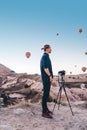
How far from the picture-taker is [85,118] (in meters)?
12.8

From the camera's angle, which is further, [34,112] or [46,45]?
[34,112]

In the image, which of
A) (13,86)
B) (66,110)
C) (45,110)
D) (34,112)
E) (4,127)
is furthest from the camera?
(13,86)

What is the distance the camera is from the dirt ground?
10758 mm

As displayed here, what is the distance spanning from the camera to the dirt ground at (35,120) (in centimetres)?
1076

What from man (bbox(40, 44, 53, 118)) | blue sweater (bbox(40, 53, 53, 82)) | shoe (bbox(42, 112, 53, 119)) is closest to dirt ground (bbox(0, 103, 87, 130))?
shoe (bbox(42, 112, 53, 119))

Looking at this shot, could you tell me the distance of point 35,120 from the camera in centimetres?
1176

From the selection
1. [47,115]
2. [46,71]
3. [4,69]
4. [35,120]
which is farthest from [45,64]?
[4,69]

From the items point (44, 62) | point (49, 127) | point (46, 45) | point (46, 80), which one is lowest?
point (49, 127)

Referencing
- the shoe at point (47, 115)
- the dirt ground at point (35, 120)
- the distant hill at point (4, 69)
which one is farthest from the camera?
the distant hill at point (4, 69)

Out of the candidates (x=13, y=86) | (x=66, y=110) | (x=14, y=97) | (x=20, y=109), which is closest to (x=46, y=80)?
(x=20, y=109)

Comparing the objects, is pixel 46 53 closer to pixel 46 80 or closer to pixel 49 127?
pixel 46 80

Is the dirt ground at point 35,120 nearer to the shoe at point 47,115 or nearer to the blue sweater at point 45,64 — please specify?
the shoe at point 47,115

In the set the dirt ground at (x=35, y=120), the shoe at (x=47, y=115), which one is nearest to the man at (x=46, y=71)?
the shoe at (x=47, y=115)

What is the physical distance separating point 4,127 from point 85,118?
4189 mm
